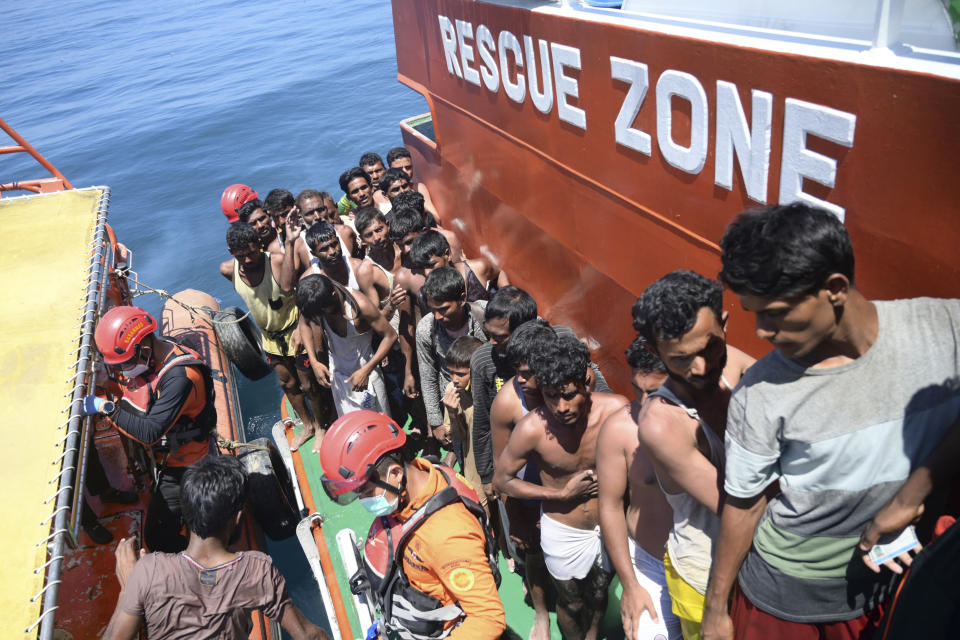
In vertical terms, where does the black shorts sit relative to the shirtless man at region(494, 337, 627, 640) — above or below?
below

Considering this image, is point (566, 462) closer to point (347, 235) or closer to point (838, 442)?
point (838, 442)

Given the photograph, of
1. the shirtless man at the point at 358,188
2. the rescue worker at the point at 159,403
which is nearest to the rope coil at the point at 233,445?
the rescue worker at the point at 159,403

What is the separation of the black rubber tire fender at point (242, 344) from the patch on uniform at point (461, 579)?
5.98 metres

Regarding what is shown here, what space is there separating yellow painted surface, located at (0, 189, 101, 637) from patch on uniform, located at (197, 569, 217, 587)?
59 cm

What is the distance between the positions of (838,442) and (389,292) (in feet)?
11.9

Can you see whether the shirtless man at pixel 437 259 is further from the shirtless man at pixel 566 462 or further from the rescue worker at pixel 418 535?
the rescue worker at pixel 418 535

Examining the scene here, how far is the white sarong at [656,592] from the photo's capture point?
2461 mm

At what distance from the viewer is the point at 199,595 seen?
9.53ft

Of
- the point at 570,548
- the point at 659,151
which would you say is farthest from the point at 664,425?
the point at 659,151

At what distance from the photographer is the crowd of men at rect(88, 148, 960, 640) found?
5.26 ft

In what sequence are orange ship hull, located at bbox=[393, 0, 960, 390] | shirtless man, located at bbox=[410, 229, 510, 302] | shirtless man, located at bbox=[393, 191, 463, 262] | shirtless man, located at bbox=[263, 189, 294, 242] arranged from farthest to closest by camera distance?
shirtless man, located at bbox=[263, 189, 294, 242]
shirtless man, located at bbox=[393, 191, 463, 262]
shirtless man, located at bbox=[410, 229, 510, 302]
orange ship hull, located at bbox=[393, 0, 960, 390]

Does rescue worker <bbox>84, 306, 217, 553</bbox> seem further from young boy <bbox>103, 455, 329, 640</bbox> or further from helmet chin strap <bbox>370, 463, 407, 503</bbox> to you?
helmet chin strap <bbox>370, 463, 407, 503</bbox>

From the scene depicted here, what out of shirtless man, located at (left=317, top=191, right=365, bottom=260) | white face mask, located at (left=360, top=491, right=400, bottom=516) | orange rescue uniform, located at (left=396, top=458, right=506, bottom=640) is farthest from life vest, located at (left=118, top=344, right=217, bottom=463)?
orange rescue uniform, located at (left=396, top=458, right=506, bottom=640)

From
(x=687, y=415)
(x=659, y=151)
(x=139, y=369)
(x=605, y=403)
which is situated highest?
(x=659, y=151)
